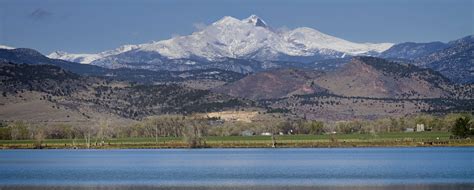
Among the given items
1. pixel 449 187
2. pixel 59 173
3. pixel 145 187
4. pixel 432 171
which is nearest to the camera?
pixel 449 187

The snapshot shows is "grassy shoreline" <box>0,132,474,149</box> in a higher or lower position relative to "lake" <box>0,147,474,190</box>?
higher

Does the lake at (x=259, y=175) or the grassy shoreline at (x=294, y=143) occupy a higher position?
the grassy shoreline at (x=294, y=143)

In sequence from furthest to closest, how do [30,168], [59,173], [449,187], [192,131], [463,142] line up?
[192,131] → [463,142] → [30,168] → [59,173] → [449,187]

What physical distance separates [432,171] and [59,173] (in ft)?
117

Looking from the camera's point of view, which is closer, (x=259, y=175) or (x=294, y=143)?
(x=259, y=175)

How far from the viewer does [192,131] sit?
195m

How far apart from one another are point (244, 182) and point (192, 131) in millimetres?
117077

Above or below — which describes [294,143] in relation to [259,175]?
above

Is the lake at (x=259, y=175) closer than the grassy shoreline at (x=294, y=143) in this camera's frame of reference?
Yes

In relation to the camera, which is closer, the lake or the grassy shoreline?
the lake

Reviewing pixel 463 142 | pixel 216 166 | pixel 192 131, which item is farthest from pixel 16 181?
pixel 192 131

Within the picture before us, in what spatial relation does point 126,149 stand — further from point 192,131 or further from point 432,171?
point 432,171

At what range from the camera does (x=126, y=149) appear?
18175 cm

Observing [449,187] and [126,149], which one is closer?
[449,187]
